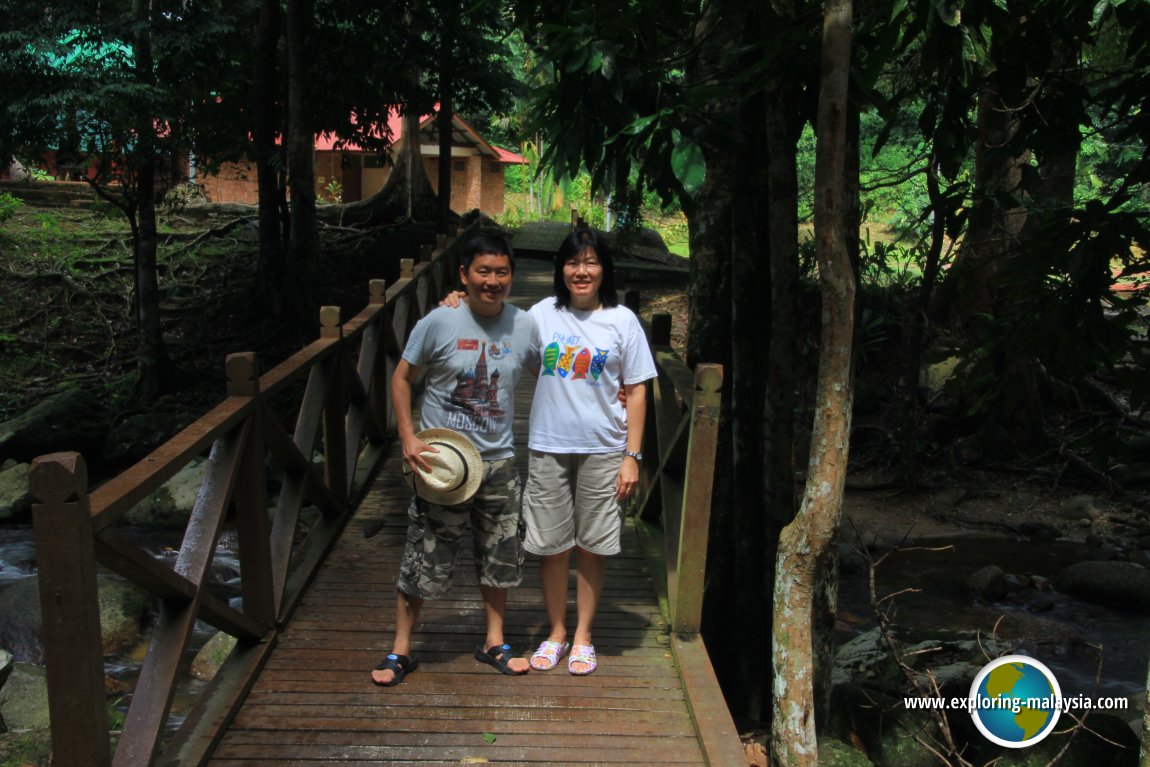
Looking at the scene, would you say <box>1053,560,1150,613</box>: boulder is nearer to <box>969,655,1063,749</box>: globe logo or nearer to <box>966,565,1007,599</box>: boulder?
<box>966,565,1007,599</box>: boulder

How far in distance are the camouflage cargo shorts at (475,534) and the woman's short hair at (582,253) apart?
621 mm

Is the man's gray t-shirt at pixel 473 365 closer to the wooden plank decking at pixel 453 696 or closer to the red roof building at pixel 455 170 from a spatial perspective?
the wooden plank decking at pixel 453 696

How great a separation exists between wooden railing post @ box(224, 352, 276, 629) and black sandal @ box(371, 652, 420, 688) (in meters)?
0.54

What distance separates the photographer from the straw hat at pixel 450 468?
A: 363cm

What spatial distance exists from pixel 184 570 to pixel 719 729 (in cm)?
178

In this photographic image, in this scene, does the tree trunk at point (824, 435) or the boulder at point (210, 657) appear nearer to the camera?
the tree trunk at point (824, 435)

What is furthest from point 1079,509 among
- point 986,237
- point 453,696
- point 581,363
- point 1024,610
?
point 453,696

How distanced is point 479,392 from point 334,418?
75.3 inches

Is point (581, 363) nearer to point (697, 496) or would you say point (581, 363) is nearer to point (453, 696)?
point (697, 496)

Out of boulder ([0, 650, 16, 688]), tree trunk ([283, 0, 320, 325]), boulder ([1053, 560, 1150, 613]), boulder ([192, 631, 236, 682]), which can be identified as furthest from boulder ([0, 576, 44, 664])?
boulder ([1053, 560, 1150, 613])

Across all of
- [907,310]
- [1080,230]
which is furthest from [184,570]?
[907,310]

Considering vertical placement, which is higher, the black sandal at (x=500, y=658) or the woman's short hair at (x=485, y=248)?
the woman's short hair at (x=485, y=248)

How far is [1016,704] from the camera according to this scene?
4668 millimetres

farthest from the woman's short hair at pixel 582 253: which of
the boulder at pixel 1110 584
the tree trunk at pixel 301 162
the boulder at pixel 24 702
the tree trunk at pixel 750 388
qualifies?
the tree trunk at pixel 301 162
